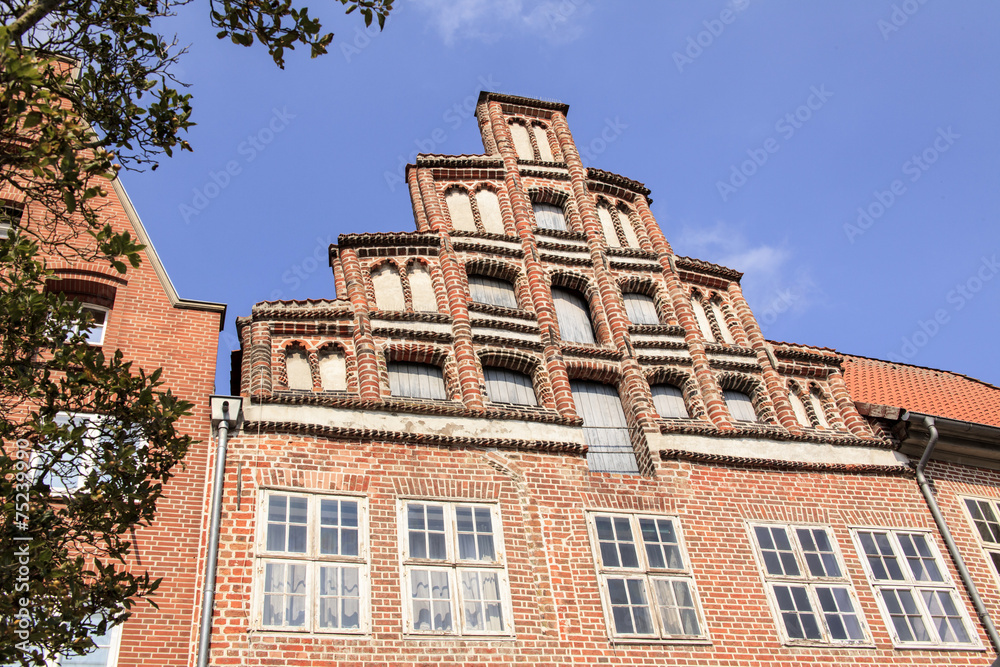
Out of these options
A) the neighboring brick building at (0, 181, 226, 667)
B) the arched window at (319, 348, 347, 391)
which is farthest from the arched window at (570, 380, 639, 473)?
the neighboring brick building at (0, 181, 226, 667)

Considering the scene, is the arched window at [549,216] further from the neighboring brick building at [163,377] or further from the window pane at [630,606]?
the window pane at [630,606]

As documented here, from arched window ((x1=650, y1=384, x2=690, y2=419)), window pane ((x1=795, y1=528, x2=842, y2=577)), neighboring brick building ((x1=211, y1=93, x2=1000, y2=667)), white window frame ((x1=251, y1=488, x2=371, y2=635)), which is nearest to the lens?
white window frame ((x1=251, y1=488, x2=371, y2=635))

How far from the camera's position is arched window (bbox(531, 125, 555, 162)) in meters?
19.1

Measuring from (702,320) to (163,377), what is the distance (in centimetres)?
951

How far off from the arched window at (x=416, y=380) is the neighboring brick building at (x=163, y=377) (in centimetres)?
261

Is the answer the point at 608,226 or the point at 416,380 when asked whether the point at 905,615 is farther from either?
the point at 608,226

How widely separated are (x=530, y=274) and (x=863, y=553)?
6914 mm

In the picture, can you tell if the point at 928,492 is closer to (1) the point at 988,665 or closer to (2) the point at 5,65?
(1) the point at 988,665

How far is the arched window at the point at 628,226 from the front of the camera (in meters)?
18.2

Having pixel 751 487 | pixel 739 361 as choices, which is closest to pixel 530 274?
pixel 739 361

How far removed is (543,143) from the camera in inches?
764

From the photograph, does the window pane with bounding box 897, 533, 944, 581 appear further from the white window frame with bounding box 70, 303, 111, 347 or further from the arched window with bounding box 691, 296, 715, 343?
the white window frame with bounding box 70, 303, 111, 347

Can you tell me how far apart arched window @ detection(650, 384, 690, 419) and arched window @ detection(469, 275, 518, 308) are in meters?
2.81

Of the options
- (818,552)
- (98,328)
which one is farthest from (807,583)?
(98,328)
